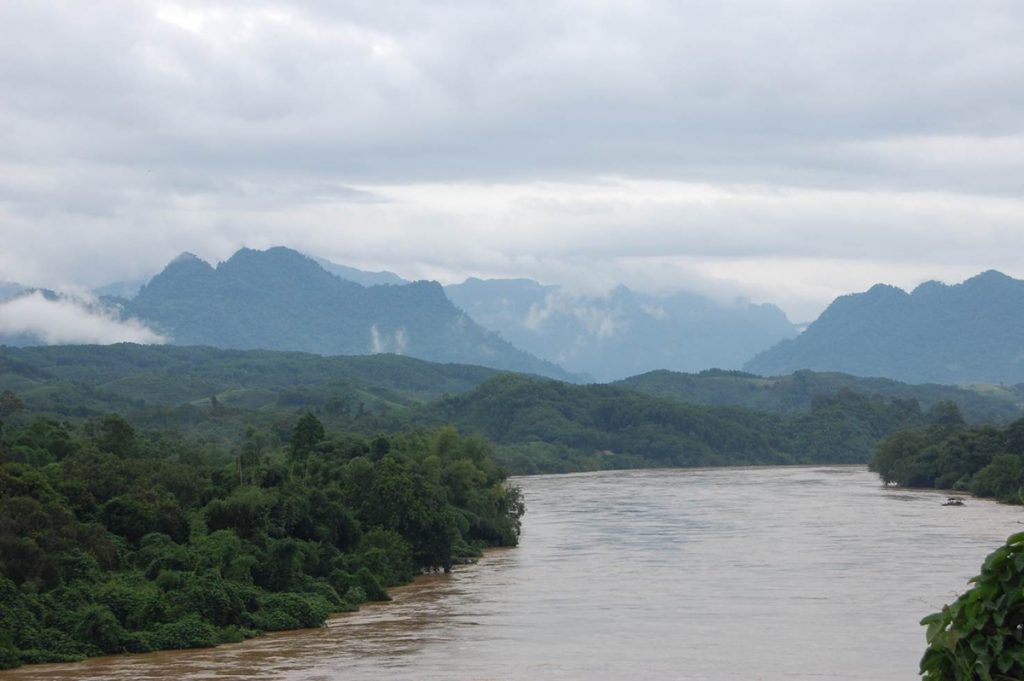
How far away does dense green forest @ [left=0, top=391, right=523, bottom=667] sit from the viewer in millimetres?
36625

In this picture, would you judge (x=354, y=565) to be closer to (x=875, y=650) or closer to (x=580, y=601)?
(x=580, y=601)

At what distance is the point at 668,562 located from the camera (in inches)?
2127

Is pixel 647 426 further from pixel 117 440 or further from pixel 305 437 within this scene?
A: pixel 117 440

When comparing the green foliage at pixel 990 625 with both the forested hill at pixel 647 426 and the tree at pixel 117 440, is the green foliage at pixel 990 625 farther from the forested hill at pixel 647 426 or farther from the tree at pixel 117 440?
the forested hill at pixel 647 426

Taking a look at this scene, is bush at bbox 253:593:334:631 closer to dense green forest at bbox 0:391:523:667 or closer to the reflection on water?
dense green forest at bbox 0:391:523:667

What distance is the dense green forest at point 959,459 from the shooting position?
285ft

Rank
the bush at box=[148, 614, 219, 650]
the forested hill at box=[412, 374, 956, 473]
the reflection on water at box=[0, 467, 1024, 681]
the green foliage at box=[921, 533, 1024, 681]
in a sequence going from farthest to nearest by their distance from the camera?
the forested hill at box=[412, 374, 956, 473], the bush at box=[148, 614, 219, 650], the reflection on water at box=[0, 467, 1024, 681], the green foliage at box=[921, 533, 1024, 681]

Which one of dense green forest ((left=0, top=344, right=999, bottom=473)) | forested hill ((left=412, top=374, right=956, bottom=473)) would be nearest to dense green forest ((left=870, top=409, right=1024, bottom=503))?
dense green forest ((left=0, top=344, right=999, bottom=473))

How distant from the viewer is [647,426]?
15188cm

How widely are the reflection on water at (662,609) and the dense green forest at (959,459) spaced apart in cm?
1167

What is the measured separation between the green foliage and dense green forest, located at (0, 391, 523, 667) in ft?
91.3

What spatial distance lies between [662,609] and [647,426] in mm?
110420

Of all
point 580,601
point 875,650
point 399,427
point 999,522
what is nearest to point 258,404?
point 399,427

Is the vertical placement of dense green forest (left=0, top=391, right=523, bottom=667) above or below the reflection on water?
above
